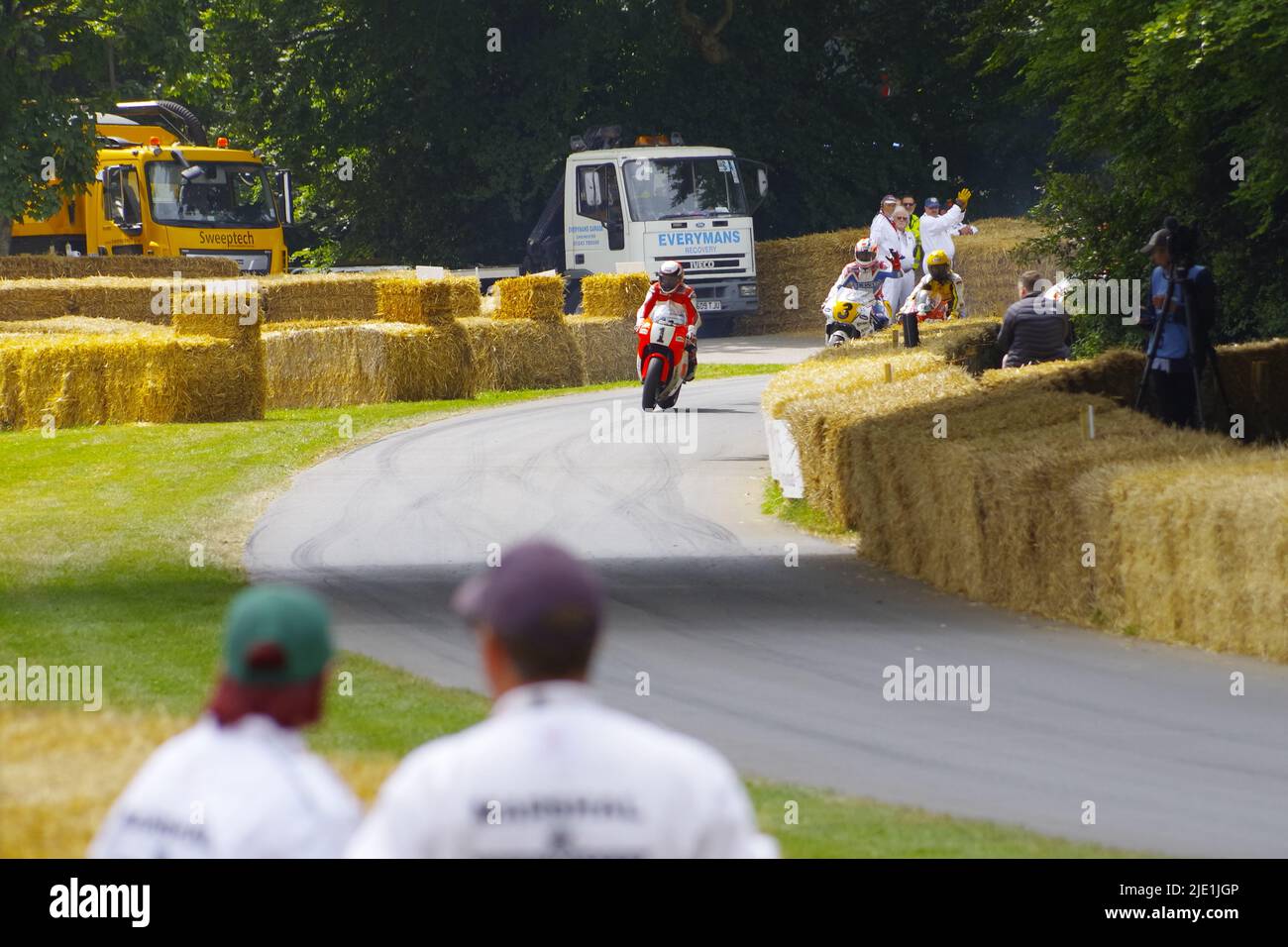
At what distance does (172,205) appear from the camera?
34938mm

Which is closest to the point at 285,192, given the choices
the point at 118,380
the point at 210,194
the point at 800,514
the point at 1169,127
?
the point at 210,194

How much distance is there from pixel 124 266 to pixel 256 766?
1243 inches

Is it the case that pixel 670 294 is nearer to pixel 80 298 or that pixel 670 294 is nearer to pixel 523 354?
pixel 523 354

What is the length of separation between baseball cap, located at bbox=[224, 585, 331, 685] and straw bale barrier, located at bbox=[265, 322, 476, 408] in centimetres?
2260

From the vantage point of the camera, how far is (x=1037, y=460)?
1180 cm

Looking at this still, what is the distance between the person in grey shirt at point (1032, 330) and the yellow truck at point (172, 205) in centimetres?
1877

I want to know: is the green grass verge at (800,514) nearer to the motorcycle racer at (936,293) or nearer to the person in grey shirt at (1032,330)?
the person in grey shirt at (1032,330)

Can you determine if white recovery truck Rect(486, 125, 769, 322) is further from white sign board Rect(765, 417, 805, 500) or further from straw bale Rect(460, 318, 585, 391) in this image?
white sign board Rect(765, 417, 805, 500)

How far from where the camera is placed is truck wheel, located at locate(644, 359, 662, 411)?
21.9 m

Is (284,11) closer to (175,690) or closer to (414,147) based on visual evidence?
(414,147)

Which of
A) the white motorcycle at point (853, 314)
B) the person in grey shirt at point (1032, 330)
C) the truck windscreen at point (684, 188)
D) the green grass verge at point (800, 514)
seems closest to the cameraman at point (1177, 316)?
the green grass verge at point (800, 514)
